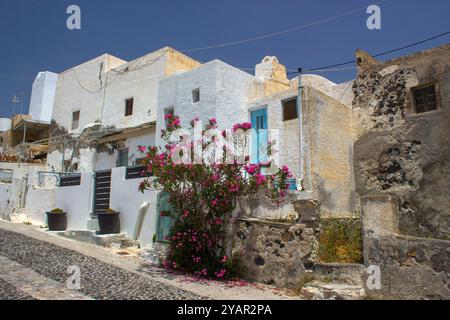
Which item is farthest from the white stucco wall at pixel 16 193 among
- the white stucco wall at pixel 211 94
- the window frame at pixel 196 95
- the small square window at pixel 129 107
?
the window frame at pixel 196 95

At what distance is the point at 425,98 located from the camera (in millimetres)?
11805

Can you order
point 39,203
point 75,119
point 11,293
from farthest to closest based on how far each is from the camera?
point 75,119
point 39,203
point 11,293

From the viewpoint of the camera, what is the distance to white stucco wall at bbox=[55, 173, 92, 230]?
554 inches

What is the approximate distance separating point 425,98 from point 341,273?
774cm

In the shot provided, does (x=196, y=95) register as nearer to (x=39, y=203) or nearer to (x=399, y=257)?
(x=39, y=203)

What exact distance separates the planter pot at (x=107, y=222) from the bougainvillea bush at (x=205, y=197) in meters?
4.00

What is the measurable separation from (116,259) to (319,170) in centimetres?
728

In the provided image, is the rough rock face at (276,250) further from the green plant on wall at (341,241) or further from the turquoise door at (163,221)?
the turquoise door at (163,221)

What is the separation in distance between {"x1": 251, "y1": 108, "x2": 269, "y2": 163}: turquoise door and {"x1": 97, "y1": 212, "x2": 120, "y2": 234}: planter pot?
18.0ft

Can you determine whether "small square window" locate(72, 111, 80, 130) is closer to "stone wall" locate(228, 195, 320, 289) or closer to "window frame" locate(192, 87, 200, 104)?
"window frame" locate(192, 87, 200, 104)

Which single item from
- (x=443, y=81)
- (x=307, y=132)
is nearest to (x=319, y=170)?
(x=307, y=132)

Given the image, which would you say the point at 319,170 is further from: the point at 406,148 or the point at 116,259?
the point at 116,259

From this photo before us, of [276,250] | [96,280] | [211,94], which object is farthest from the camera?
[211,94]

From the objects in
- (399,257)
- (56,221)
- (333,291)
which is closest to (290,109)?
(399,257)
